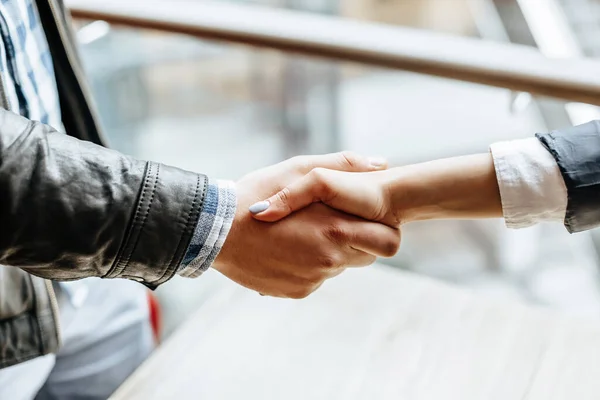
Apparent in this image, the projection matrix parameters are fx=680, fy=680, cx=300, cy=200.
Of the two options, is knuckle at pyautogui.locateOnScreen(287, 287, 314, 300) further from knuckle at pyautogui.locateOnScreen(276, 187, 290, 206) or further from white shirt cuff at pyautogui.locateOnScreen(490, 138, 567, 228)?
white shirt cuff at pyautogui.locateOnScreen(490, 138, 567, 228)

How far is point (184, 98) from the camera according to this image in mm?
2211

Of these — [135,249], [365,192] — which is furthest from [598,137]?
[135,249]

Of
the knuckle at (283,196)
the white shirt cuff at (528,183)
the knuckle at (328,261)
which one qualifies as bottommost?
the knuckle at (328,261)

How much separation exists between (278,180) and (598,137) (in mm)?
414

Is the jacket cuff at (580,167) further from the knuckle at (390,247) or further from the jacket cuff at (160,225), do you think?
the jacket cuff at (160,225)

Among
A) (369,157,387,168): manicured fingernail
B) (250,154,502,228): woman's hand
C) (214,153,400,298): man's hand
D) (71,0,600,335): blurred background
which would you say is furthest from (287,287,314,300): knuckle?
(71,0,600,335): blurred background

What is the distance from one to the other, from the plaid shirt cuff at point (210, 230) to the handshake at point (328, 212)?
0.11 feet

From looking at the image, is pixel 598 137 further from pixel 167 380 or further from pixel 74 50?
pixel 74 50

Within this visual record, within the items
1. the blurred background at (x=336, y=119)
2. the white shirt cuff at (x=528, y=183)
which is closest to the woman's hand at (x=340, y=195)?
the white shirt cuff at (x=528, y=183)

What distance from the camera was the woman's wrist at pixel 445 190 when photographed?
35.4 inches

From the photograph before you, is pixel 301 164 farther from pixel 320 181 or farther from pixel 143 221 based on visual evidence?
pixel 143 221

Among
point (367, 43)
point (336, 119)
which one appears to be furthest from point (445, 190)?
point (336, 119)

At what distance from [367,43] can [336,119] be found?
1012mm

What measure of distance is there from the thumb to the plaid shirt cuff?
0.18ft
